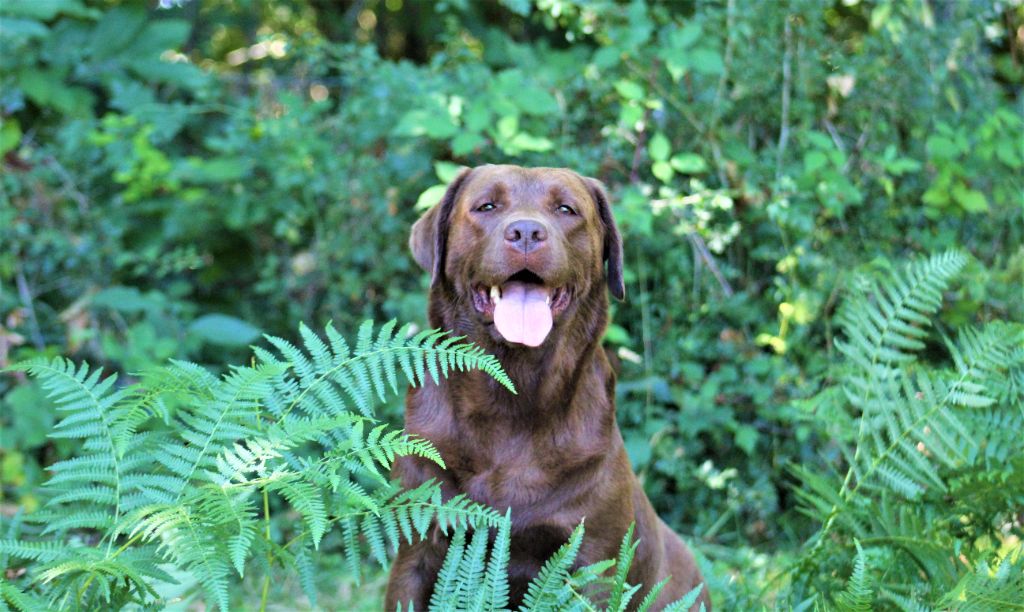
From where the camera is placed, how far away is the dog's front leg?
10.3 ft

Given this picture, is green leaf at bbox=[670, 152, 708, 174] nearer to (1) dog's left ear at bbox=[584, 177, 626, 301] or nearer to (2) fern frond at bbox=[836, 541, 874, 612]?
(1) dog's left ear at bbox=[584, 177, 626, 301]

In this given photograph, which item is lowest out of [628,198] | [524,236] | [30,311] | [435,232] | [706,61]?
[30,311]

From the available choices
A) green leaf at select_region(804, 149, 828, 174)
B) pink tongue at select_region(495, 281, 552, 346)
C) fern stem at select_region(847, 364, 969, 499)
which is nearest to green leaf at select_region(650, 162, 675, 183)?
green leaf at select_region(804, 149, 828, 174)

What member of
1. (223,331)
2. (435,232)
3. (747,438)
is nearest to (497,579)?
(435,232)

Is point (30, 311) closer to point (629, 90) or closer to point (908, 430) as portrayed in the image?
→ point (629, 90)

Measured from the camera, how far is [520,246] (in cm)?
316

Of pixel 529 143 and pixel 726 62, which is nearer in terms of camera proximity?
pixel 529 143

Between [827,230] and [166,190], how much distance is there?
3.95 meters

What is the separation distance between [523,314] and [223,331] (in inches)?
125

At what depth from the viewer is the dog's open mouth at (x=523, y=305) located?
10.4 ft

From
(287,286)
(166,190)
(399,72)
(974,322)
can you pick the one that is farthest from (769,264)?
(166,190)

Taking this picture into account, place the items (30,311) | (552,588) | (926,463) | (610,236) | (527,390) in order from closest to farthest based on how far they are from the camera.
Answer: (552,588) → (527,390) → (926,463) → (610,236) → (30,311)

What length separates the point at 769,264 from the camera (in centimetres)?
593

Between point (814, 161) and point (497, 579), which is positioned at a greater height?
point (814, 161)
